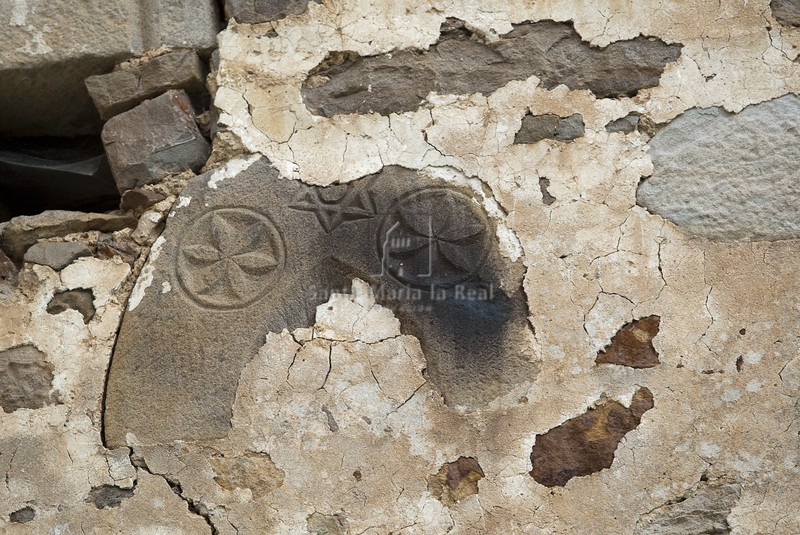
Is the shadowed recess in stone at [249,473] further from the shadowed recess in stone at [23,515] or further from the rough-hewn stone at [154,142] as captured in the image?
the rough-hewn stone at [154,142]

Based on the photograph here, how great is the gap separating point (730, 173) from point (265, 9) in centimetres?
138

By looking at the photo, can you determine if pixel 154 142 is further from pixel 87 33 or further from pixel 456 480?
pixel 456 480

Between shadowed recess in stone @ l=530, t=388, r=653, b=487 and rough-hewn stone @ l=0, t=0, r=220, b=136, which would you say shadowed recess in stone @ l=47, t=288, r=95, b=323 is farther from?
shadowed recess in stone @ l=530, t=388, r=653, b=487

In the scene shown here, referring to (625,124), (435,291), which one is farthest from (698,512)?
(625,124)

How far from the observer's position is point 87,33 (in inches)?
108

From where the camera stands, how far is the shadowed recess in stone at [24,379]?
8.00ft

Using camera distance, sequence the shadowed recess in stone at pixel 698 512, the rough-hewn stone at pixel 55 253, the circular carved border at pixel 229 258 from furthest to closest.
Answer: the rough-hewn stone at pixel 55 253, the circular carved border at pixel 229 258, the shadowed recess in stone at pixel 698 512

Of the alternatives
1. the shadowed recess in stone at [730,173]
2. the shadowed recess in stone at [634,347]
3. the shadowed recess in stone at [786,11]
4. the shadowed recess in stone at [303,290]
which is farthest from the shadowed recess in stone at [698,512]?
the shadowed recess in stone at [786,11]

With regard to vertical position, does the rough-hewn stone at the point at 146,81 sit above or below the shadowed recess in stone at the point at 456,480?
above

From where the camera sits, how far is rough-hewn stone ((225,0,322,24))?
2666 millimetres

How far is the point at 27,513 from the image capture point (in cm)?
237

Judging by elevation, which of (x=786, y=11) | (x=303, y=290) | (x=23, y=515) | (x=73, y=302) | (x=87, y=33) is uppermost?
(x=786, y=11)

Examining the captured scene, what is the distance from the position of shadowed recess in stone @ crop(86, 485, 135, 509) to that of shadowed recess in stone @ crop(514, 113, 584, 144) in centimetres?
137

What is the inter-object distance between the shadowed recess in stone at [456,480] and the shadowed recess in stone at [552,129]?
33.7 inches
